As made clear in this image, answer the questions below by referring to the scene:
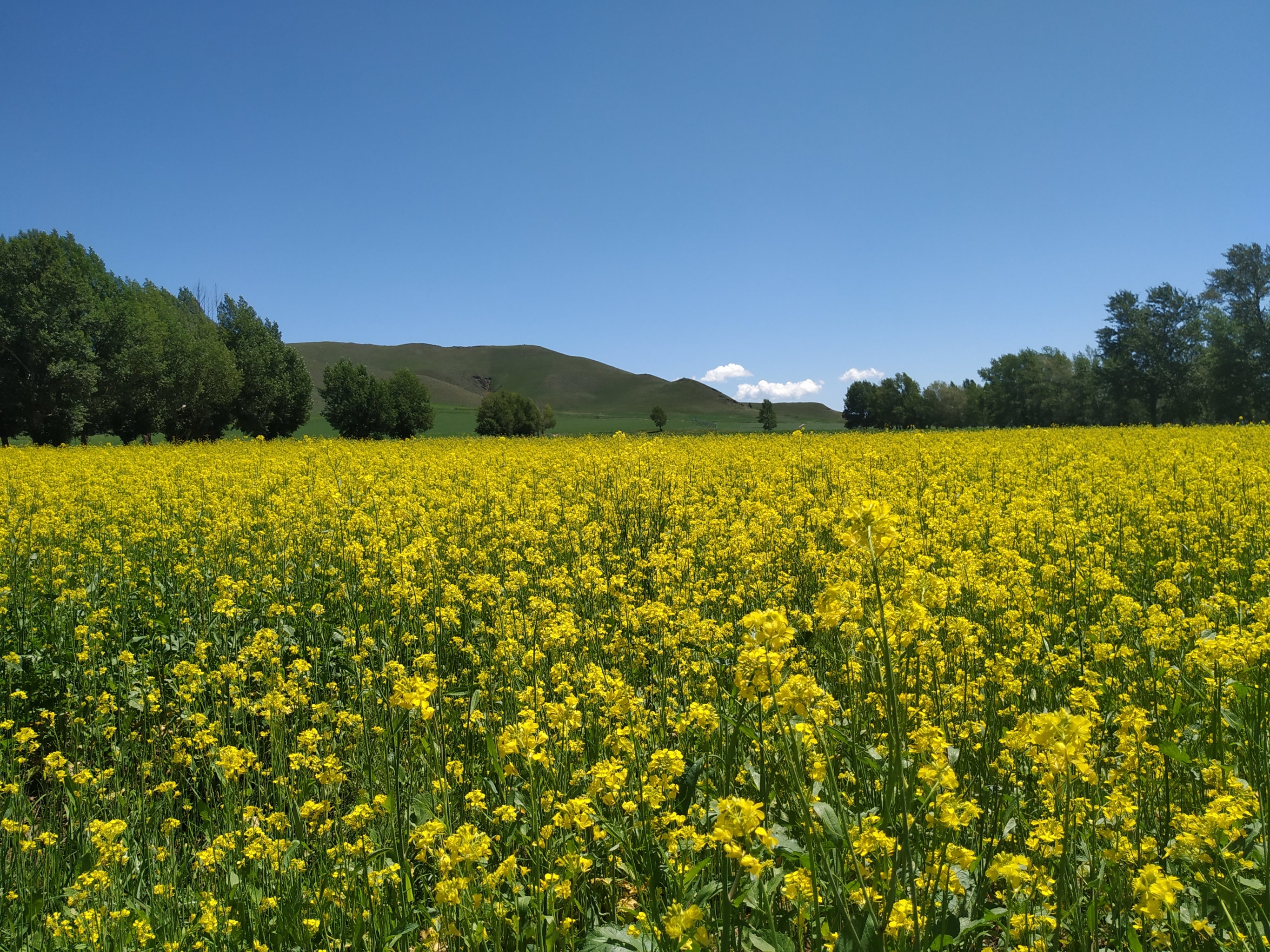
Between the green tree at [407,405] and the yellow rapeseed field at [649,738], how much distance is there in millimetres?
58388

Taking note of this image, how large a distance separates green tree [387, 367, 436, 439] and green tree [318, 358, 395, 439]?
0.55m

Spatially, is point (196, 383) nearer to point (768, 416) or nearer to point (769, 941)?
point (769, 941)

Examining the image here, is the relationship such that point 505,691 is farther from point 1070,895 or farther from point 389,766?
point 1070,895

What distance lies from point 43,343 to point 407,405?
94.5 ft

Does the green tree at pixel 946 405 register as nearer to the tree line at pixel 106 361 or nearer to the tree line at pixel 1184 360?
the tree line at pixel 1184 360

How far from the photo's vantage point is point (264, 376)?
56656 mm

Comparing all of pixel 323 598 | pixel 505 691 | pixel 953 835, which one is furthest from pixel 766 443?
pixel 953 835

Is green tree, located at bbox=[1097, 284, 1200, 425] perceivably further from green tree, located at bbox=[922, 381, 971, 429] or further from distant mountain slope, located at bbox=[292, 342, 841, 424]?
distant mountain slope, located at bbox=[292, 342, 841, 424]

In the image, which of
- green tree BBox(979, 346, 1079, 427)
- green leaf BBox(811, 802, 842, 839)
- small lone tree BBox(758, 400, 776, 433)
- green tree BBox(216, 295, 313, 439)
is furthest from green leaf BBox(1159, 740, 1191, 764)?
small lone tree BBox(758, 400, 776, 433)

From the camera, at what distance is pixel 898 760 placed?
5.03 feet

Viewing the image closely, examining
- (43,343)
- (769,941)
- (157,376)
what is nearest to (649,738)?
(769,941)

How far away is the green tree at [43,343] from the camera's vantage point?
130 feet

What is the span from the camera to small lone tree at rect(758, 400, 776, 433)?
101750 millimetres

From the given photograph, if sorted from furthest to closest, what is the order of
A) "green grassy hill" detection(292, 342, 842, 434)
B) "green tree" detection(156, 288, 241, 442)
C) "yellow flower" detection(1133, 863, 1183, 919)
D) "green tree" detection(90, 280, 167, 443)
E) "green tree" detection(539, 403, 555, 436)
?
1. "green grassy hill" detection(292, 342, 842, 434)
2. "green tree" detection(539, 403, 555, 436)
3. "green tree" detection(156, 288, 241, 442)
4. "green tree" detection(90, 280, 167, 443)
5. "yellow flower" detection(1133, 863, 1183, 919)
